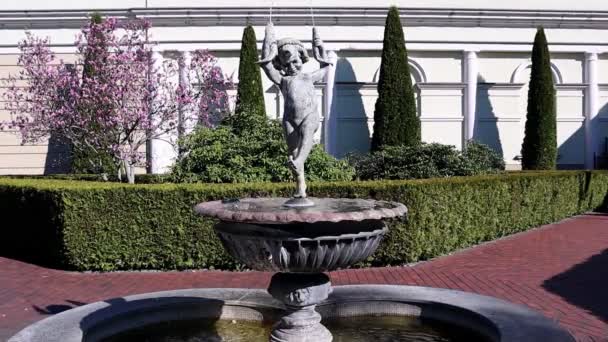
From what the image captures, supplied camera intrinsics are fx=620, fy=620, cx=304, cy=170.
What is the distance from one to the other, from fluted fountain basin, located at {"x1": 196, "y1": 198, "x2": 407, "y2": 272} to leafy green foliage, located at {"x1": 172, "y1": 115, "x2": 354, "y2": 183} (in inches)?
262

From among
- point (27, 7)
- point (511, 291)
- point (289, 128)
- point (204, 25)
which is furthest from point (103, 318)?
point (27, 7)

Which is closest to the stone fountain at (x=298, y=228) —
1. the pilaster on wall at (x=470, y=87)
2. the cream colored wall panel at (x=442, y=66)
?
the pilaster on wall at (x=470, y=87)

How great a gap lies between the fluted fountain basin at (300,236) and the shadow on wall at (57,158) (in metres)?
17.3

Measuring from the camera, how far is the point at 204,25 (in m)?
20.6

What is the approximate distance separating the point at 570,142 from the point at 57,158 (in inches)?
710

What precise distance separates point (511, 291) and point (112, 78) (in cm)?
923

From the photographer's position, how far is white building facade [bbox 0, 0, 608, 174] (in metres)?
20.4

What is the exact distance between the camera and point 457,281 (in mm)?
8742

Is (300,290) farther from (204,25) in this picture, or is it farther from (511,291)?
(204,25)

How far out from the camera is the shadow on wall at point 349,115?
21.4 metres

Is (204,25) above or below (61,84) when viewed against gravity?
above

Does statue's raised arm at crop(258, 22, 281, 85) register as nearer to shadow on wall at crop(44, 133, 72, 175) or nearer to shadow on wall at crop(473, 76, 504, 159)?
shadow on wall at crop(44, 133, 72, 175)

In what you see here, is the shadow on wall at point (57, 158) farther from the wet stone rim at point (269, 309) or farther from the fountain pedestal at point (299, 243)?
the fountain pedestal at point (299, 243)

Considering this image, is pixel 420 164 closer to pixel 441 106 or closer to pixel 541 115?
pixel 441 106
